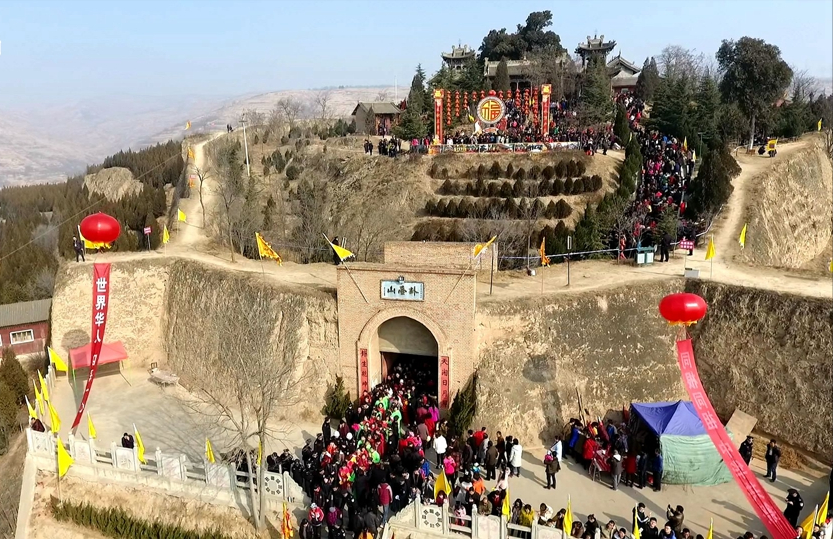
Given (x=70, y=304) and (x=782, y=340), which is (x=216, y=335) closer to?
(x=70, y=304)

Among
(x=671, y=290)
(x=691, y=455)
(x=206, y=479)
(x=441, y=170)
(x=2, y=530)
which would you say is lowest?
(x=2, y=530)

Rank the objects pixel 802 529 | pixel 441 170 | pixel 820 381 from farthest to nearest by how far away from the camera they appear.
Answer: pixel 441 170
pixel 820 381
pixel 802 529

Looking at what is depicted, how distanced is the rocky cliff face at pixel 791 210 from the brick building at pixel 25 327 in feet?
101

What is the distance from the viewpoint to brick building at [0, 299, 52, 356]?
27.2 metres

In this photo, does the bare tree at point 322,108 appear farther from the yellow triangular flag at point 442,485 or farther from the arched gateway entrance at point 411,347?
the yellow triangular flag at point 442,485

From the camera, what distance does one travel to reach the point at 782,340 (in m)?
17.1

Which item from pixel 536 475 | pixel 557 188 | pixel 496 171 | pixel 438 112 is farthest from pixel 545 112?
pixel 536 475

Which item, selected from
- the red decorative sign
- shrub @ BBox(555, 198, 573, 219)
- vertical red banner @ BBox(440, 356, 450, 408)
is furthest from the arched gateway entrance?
shrub @ BBox(555, 198, 573, 219)

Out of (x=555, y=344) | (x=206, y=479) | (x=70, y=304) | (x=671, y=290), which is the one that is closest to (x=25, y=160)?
(x=70, y=304)

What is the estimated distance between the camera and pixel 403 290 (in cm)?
1727

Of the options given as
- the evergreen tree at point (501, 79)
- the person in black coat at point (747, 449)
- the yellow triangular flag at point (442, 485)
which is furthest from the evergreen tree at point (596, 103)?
the yellow triangular flag at point (442, 485)

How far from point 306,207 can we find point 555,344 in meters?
18.7

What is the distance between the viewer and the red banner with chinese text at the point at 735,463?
1248cm

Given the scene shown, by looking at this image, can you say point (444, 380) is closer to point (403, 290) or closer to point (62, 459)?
point (403, 290)
